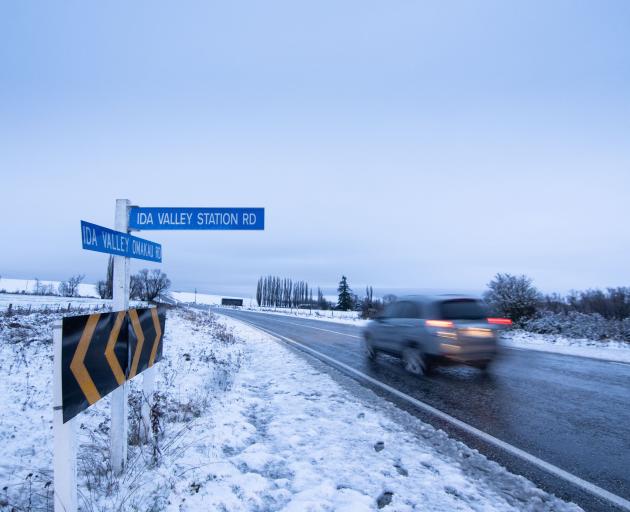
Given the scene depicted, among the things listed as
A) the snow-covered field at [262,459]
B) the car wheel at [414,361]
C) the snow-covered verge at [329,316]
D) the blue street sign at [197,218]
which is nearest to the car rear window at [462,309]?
the car wheel at [414,361]

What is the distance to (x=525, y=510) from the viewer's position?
2.97 meters

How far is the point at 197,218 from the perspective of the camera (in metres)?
4.14

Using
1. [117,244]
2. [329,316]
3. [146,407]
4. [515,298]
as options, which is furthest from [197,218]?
[329,316]

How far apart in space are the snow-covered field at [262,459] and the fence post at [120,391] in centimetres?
18

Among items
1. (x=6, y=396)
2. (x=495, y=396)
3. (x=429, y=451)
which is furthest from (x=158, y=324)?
(x=495, y=396)

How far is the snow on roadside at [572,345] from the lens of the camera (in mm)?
11453

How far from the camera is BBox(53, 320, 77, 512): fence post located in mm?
2227

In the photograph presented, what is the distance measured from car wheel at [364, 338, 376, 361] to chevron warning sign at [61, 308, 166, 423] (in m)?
7.64

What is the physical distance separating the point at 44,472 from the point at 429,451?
3919mm

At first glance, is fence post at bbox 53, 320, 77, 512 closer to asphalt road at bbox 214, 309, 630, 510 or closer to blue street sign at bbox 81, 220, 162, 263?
blue street sign at bbox 81, 220, 162, 263

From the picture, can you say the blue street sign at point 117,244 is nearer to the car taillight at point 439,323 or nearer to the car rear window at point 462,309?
the car taillight at point 439,323

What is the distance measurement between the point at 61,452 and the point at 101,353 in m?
0.73

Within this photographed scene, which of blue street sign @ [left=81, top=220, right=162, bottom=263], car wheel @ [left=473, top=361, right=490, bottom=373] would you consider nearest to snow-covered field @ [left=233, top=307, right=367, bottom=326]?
car wheel @ [left=473, top=361, right=490, bottom=373]

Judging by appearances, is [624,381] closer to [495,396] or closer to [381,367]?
[495,396]
